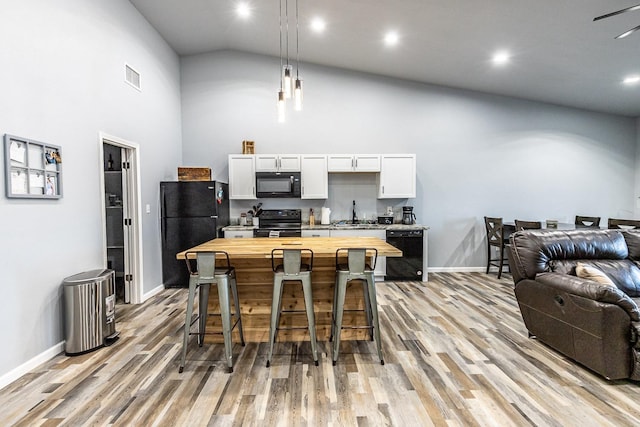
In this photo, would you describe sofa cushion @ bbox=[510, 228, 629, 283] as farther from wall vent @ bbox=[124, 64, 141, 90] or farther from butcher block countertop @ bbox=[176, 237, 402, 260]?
wall vent @ bbox=[124, 64, 141, 90]

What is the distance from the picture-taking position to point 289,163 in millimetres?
5188

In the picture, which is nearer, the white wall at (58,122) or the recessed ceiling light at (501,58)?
the white wall at (58,122)

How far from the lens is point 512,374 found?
8.02ft

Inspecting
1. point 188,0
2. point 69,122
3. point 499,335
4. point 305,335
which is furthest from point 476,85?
point 69,122

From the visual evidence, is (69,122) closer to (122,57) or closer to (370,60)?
(122,57)

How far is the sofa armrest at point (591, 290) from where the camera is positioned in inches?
86.8

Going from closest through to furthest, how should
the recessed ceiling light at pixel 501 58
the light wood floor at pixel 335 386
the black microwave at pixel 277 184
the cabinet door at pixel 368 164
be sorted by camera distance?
the light wood floor at pixel 335 386, the recessed ceiling light at pixel 501 58, the black microwave at pixel 277 184, the cabinet door at pixel 368 164

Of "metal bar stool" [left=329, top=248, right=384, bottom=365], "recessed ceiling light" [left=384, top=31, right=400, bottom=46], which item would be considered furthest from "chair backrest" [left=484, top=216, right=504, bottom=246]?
"metal bar stool" [left=329, top=248, right=384, bottom=365]

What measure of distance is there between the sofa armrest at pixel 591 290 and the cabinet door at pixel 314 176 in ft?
10.6

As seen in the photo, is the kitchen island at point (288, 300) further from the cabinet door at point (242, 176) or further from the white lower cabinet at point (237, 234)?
the cabinet door at point (242, 176)

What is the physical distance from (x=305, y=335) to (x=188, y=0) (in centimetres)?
411

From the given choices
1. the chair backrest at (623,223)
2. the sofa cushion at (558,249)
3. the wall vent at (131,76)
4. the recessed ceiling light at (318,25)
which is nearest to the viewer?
the sofa cushion at (558,249)

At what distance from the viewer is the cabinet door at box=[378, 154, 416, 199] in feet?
17.3

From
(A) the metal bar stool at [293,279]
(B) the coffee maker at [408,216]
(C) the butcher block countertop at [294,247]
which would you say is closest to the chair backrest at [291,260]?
(A) the metal bar stool at [293,279]
